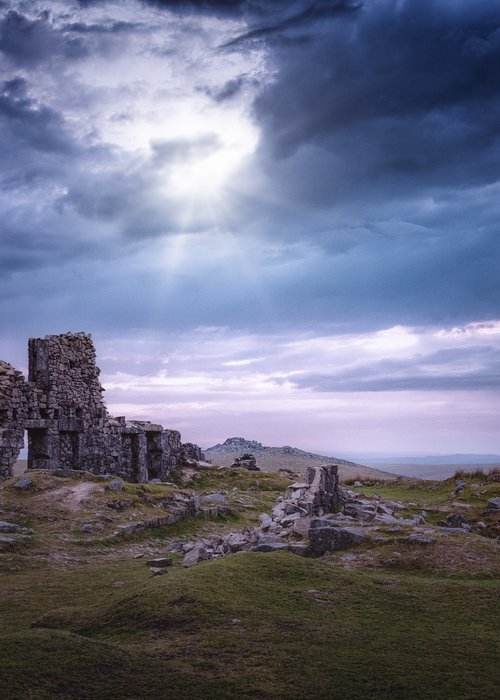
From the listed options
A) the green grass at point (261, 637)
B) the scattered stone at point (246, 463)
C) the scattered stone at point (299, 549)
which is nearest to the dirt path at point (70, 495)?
the green grass at point (261, 637)

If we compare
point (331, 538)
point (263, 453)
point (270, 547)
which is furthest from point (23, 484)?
point (263, 453)

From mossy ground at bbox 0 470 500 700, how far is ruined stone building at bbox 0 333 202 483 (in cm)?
1410

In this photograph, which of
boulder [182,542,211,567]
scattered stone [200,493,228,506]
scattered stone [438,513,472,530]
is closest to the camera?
boulder [182,542,211,567]

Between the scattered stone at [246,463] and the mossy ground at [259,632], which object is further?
the scattered stone at [246,463]

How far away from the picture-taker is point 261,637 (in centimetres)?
832

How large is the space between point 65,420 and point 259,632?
77.4 ft

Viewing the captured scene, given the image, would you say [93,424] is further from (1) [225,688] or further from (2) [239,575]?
(1) [225,688]

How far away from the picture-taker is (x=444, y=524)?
19.3m

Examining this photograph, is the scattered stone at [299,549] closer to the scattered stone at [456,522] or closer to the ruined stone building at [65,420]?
the scattered stone at [456,522]

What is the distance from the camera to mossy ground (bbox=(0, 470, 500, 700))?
6.86 metres

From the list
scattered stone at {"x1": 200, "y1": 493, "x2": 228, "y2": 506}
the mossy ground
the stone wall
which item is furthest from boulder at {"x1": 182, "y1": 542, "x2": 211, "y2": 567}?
the stone wall

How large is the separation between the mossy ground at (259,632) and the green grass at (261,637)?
0.02 m

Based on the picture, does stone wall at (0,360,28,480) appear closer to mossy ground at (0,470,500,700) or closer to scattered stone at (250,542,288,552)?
mossy ground at (0,470,500,700)

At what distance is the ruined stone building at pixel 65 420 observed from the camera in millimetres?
27203
